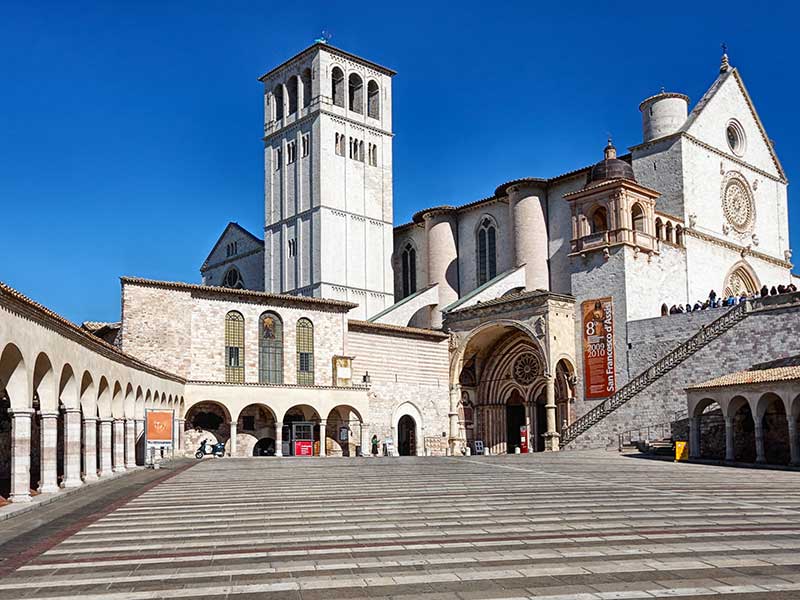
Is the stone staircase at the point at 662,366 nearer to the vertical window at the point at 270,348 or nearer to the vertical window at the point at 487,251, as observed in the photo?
the vertical window at the point at 270,348

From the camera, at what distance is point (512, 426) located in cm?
4672

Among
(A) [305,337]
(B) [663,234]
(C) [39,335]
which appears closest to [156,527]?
(C) [39,335]

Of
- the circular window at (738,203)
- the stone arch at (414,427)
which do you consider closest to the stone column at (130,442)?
the stone arch at (414,427)

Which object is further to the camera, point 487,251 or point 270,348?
point 487,251

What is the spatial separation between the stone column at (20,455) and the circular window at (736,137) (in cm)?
3887

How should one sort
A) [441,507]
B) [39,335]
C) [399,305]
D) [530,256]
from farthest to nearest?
[399,305], [530,256], [39,335], [441,507]

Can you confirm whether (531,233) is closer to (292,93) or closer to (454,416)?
(454,416)

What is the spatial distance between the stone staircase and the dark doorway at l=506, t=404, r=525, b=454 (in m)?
8.29

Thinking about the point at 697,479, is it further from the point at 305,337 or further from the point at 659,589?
the point at 305,337

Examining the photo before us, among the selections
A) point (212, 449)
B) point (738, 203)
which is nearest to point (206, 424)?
point (212, 449)

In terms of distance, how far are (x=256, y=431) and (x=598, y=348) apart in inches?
619

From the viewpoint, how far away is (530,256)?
46094 mm

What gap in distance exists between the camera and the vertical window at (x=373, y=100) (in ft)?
194

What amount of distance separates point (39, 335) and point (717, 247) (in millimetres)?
34690
